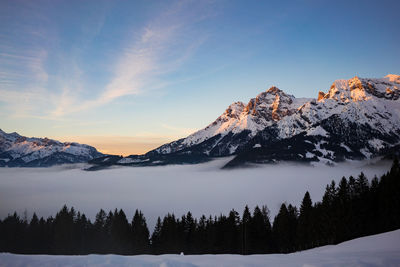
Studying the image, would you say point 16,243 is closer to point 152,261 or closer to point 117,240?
point 117,240

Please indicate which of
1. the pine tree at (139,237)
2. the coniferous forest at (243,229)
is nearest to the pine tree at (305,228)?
the coniferous forest at (243,229)

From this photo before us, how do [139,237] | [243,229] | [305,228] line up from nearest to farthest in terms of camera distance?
1. [305,228]
2. [243,229]
3. [139,237]

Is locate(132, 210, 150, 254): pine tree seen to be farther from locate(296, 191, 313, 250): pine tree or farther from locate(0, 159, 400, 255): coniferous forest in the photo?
locate(296, 191, 313, 250): pine tree

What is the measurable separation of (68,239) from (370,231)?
88.1 m

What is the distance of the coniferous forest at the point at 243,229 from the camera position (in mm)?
63406

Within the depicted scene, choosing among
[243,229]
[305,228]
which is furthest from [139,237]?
[305,228]

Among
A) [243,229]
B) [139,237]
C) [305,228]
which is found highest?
[305,228]

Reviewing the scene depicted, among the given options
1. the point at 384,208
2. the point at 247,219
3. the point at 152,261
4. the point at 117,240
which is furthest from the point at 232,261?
the point at 117,240

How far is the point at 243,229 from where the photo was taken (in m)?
80.1

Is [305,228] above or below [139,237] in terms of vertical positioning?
above

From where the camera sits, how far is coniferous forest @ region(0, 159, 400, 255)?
2496 inches

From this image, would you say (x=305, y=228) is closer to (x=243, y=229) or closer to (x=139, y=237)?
(x=243, y=229)

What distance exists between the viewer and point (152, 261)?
17.9 m

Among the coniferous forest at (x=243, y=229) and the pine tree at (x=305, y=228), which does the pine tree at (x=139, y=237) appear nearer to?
the coniferous forest at (x=243, y=229)
